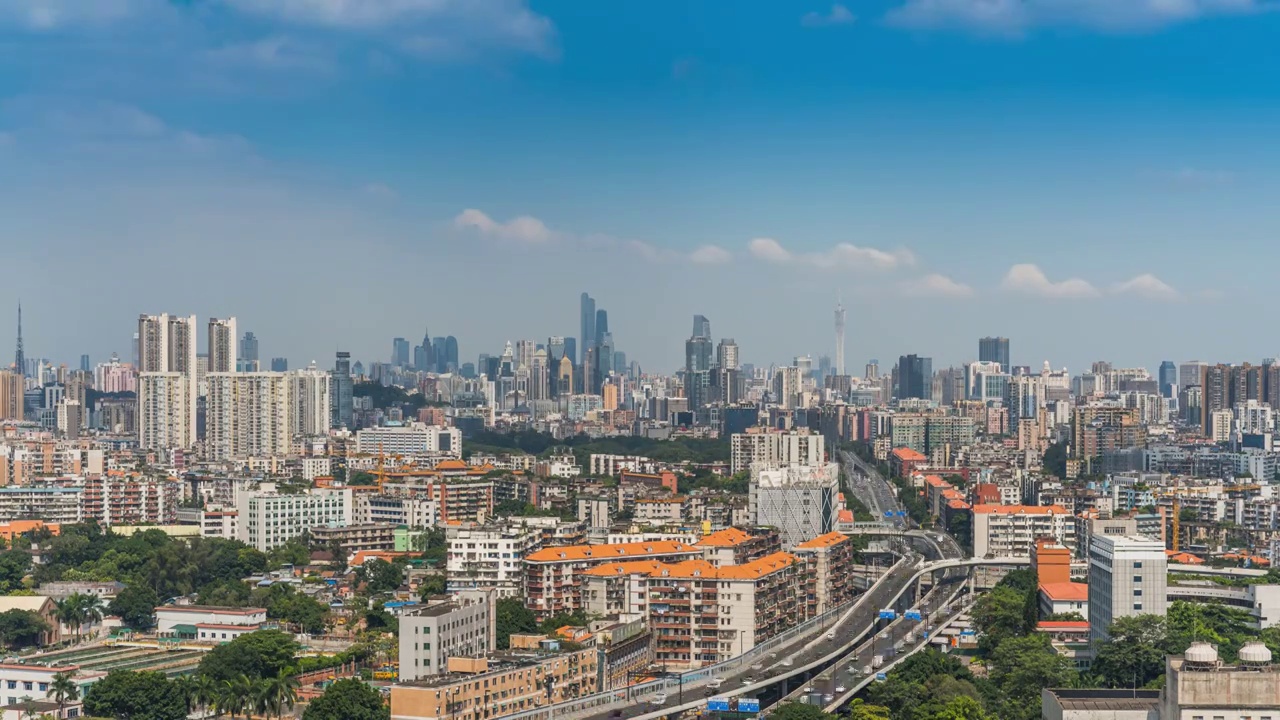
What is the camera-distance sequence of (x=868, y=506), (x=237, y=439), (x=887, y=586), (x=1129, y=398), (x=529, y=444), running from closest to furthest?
(x=887, y=586) → (x=868, y=506) → (x=237, y=439) → (x=529, y=444) → (x=1129, y=398)

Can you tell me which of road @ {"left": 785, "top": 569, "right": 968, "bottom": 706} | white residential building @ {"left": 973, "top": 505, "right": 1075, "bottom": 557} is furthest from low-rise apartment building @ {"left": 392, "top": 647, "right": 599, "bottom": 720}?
white residential building @ {"left": 973, "top": 505, "right": 1075, "bottom": 557}

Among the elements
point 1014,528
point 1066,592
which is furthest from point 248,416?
point 1066,592

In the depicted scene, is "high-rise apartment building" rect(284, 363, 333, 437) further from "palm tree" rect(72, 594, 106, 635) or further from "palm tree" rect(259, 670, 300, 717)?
"palm tree" rect(259, 670, 300, 717)

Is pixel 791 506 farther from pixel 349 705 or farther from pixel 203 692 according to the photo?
pixel 349 705

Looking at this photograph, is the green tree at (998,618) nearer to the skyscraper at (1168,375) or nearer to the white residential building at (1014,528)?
the white residential building at (1014,528)

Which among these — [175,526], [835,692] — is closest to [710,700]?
[835,692]

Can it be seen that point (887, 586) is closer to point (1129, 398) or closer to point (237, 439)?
point (237, 439)

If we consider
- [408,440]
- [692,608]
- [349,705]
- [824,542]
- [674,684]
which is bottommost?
[674,684]
